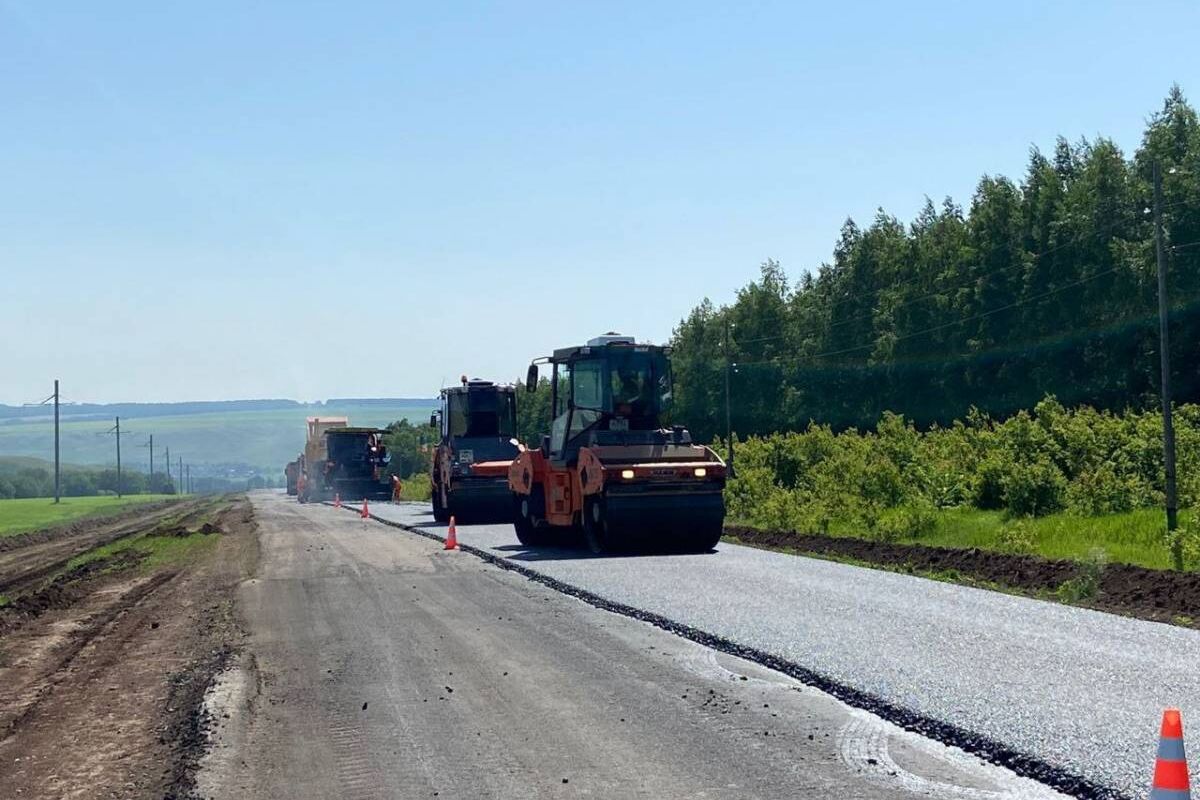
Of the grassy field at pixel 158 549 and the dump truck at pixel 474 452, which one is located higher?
the dump truck at pixel 474 452

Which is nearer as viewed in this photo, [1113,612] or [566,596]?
[1113,612]

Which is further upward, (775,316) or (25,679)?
(775,316)

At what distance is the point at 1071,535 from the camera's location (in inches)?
876

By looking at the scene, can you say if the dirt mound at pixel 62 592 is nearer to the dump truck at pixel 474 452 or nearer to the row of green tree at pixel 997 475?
the dump truck at pixel 474 452

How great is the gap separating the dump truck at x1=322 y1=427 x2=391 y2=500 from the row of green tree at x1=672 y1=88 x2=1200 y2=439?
18.1 m

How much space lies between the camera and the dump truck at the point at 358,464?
6825 centimetres

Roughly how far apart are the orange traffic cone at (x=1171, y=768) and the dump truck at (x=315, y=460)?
69001 millimetres

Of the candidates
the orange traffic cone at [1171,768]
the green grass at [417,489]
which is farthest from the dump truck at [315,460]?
the orange traffic cone at [1171,768]

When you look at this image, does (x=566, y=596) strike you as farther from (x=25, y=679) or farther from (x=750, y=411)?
(x=750, y=411)

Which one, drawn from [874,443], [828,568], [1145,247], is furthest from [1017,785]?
[1145,247]

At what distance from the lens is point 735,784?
306 inches

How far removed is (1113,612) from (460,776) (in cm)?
939

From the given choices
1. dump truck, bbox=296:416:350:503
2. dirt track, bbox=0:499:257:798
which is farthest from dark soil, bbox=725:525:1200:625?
dump truck, bbox=296:416:350:503

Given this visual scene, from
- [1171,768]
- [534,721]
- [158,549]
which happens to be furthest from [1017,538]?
[158,549]
